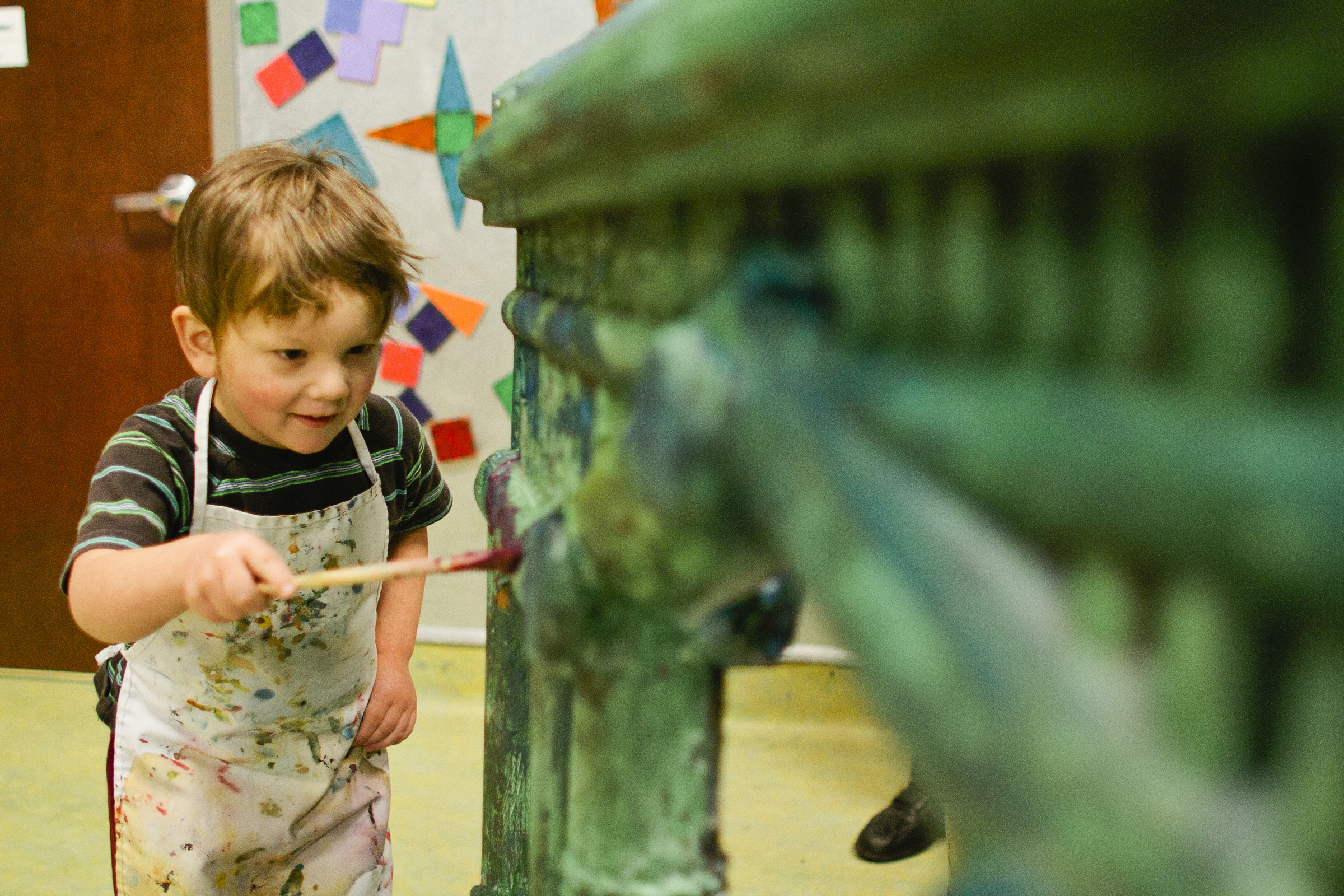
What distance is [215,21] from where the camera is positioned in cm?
178

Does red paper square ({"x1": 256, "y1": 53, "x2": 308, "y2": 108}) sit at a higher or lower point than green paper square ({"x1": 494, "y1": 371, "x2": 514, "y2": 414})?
higher

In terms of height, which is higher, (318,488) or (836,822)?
(318,488)

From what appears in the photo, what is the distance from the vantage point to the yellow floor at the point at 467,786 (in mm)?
1286

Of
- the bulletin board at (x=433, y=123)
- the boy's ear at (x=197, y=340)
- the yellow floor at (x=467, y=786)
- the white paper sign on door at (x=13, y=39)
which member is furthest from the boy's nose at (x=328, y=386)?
the white paper sign on door at (x=13, y=39)

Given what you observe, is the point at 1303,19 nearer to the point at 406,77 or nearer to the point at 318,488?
the point at 318,488

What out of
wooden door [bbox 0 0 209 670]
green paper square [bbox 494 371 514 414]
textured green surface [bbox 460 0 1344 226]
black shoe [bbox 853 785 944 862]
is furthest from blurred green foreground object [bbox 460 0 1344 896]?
wooden door [bbox 0 0 209 670]

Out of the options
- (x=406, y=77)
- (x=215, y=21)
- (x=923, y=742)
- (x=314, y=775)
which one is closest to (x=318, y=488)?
(x=314, y=775)

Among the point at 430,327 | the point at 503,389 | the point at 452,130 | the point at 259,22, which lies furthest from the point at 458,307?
the point at 259,22

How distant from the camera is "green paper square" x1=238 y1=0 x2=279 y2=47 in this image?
69.7 inches

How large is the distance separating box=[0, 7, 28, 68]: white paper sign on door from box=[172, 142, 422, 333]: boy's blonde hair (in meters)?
1.34

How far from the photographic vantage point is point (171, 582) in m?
0.62

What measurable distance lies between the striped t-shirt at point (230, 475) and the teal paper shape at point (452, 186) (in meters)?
0.86

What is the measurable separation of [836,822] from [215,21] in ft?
5.34

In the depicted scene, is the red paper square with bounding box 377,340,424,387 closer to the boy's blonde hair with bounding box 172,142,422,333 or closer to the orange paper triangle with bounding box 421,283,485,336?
the orange paper triangle with bounding box 421,283,485,336
